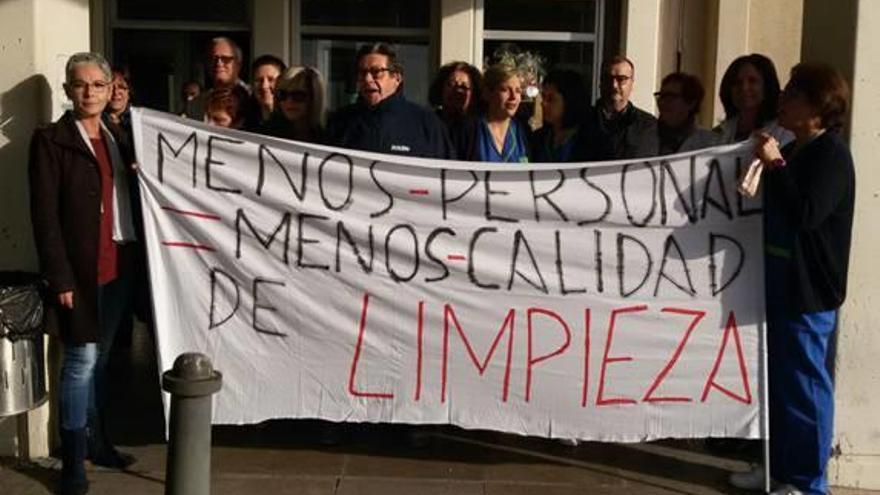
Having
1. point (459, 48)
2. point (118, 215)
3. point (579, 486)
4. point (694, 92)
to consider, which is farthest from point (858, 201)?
point (459, 48)

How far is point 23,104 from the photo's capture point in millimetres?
4570

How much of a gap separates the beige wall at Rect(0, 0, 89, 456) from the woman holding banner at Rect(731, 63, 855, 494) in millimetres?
3028

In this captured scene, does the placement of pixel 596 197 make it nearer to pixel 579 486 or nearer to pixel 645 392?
pixel 645 392

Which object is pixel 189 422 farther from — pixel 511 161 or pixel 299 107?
pixel 511 161

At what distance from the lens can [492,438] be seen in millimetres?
5160

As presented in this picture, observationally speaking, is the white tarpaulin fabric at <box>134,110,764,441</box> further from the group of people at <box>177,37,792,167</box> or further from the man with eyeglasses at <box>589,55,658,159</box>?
the man with eyeglasses at <box>589,55,658,159</box>

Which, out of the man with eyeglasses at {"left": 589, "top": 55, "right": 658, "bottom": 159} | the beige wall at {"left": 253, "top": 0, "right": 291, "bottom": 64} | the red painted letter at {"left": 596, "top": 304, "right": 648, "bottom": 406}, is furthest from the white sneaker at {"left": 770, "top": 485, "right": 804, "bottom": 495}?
the beige wall at {"left": 253, "top": 0, "right": 291, "bottom": 64}

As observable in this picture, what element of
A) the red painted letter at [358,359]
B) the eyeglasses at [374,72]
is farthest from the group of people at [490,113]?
the red painted letter at [358,359]

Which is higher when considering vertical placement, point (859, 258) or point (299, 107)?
point (299, 107)

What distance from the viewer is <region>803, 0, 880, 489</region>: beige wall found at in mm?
4352

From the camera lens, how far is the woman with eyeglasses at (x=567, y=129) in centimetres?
505

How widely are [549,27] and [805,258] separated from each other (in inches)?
242

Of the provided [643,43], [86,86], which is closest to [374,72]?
[86,86]

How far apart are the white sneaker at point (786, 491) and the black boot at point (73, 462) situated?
283cm
